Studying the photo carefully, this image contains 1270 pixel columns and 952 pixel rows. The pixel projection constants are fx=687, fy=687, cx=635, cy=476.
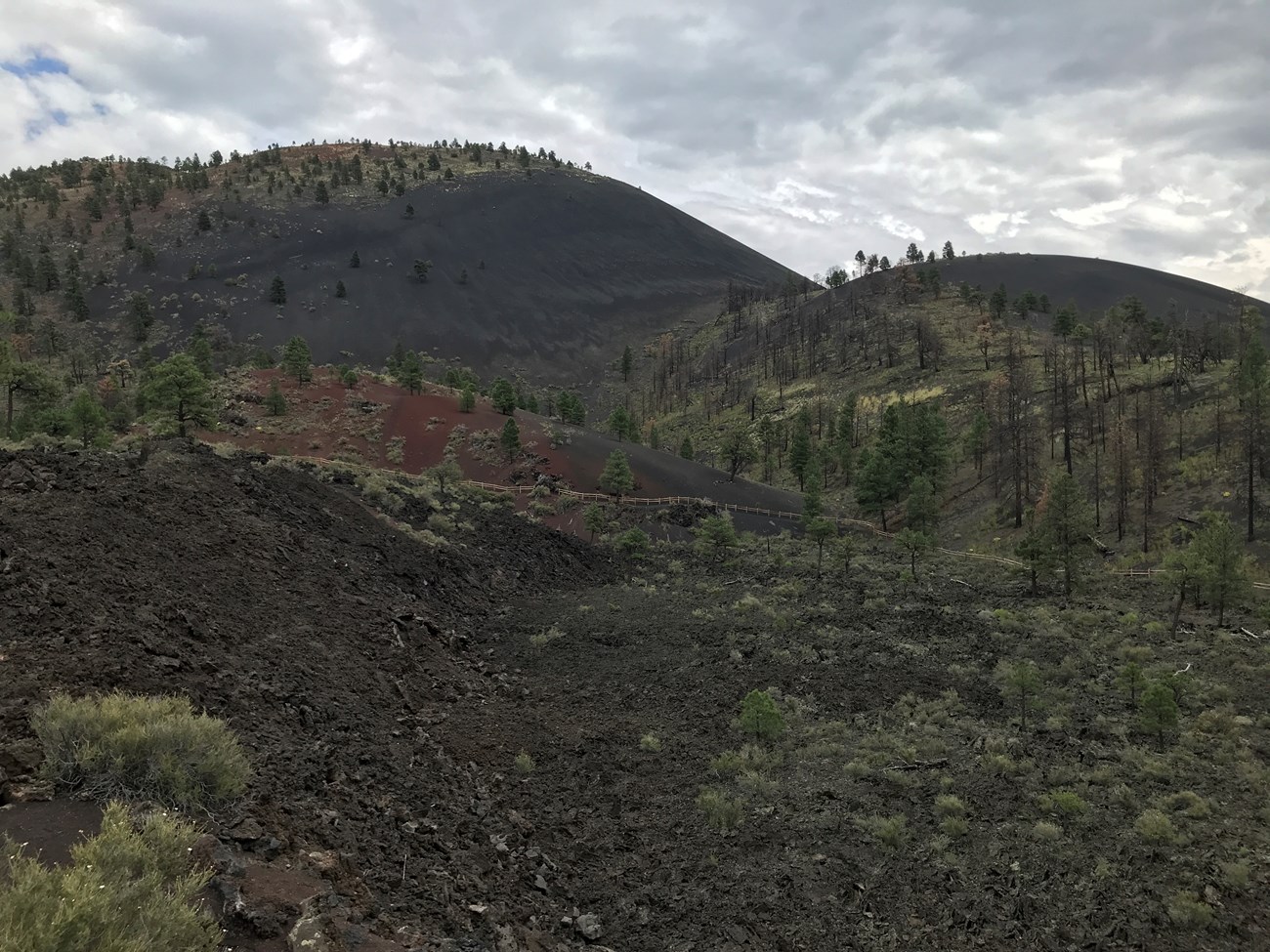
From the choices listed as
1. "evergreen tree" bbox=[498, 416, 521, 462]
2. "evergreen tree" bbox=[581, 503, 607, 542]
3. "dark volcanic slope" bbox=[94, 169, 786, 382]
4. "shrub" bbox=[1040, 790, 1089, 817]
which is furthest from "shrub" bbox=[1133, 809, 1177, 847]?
"dark volcanic slope" bbox=[94, 169, 786, 382]

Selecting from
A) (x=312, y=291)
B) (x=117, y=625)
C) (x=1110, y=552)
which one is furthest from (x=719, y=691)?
(x=312, y=291)

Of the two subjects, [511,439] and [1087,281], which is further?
[1087,281]

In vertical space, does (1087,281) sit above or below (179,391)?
above

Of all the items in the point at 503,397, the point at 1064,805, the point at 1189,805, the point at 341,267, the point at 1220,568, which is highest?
the point at 341,267

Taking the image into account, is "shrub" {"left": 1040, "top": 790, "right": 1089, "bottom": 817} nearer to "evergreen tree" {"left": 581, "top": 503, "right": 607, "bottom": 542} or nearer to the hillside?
"evergreen tree" {"left": 581, "top": 503, "right": 607, "bottom": 542}

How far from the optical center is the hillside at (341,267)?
125312mm

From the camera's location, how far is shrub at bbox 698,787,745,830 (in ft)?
41.2

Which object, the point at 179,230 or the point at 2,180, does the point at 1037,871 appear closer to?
the point at 179,230

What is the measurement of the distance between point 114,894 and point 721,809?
986 cm

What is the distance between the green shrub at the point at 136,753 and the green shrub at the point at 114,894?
0.79 meters

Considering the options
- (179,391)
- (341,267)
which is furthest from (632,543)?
(341,267)

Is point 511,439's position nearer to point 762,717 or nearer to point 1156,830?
point 762,717

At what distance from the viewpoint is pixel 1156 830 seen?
1176 cm

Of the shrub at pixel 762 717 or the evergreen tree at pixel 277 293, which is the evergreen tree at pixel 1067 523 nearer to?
the shrub at pixel 762 717
